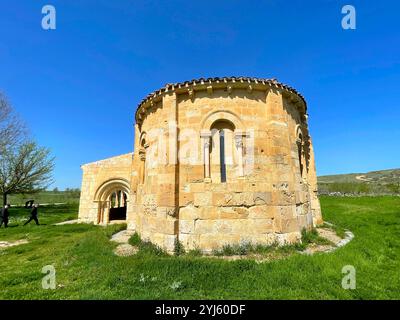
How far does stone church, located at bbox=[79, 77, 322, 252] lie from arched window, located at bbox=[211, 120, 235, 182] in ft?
0.12

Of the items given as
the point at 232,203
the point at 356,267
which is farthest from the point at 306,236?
the point at 232,203

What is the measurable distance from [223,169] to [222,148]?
77 centimetres

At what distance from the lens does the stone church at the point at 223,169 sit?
718cm

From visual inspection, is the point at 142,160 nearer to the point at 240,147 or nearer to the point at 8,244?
the point at 240,147

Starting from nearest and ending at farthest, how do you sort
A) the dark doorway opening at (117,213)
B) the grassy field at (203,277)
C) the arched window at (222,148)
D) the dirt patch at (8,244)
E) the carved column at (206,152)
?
the grassy field at (203,277)
the carved column at (206,152)
the arched window at (222,148)
the dirt patch at (8,244)
the dark doorway opening at (117,213)

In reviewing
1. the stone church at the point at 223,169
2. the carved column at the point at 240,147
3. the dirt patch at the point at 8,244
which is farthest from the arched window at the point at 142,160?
the dirt patch at the point at 8,244

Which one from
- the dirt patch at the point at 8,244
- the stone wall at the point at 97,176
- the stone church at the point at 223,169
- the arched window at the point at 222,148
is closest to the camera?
the stone church at the point at 223,169

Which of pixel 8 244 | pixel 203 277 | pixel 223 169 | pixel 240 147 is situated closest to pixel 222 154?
pixel 223 169

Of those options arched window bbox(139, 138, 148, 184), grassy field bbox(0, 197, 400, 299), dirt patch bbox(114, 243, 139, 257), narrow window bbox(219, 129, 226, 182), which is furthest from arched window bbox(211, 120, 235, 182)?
arched window bbox(139, 138, 148, 184)

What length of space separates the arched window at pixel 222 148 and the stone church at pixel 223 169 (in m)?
0.04

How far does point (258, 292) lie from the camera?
4223 millimetres

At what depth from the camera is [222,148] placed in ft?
25.7

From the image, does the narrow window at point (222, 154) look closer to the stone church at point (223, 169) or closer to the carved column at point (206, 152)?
the stone church at point (223, 169)
